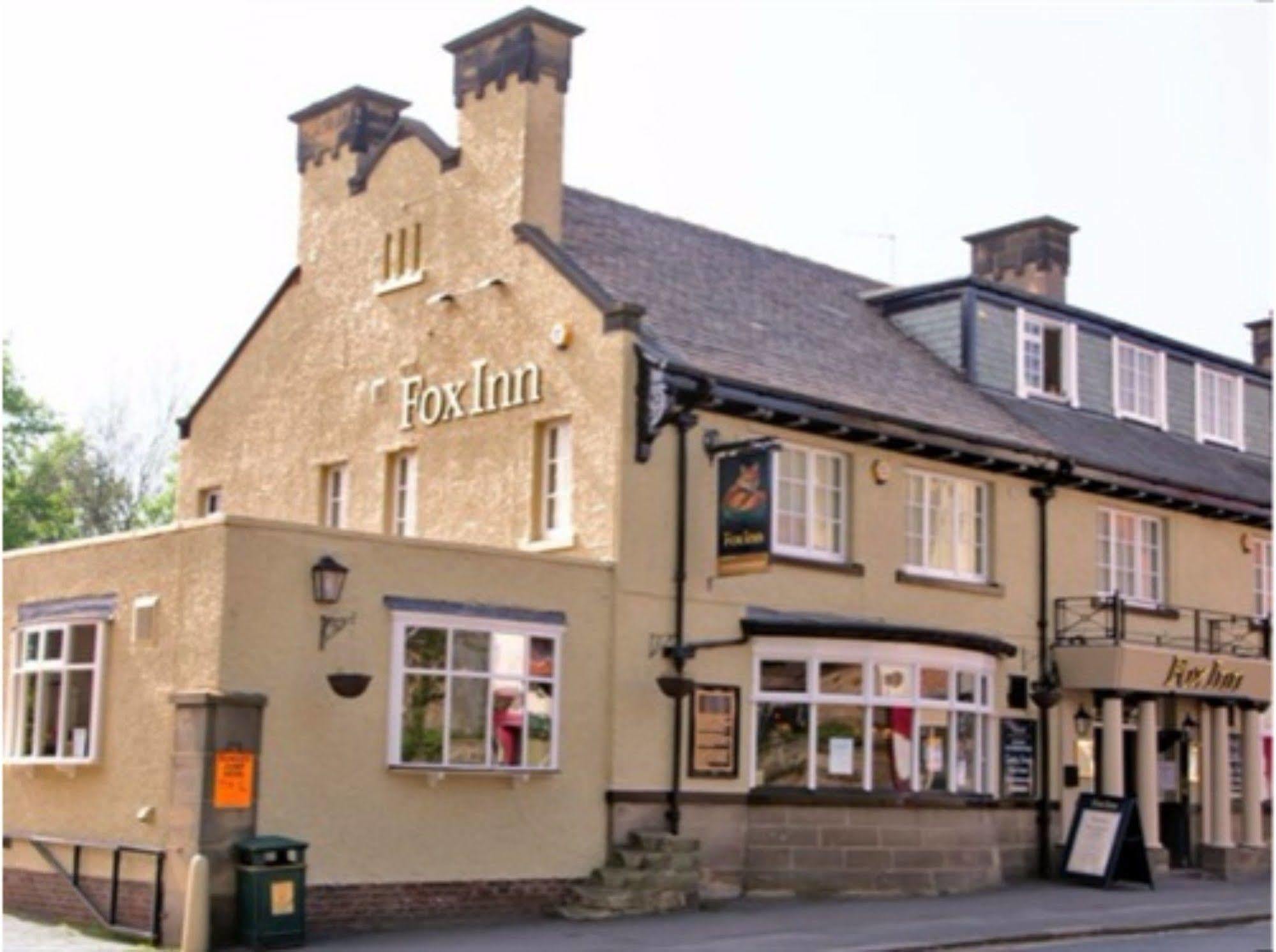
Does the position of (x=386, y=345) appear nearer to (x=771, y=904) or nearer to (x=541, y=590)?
(x=541, y=590)

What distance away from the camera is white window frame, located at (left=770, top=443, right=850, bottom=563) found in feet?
75.6

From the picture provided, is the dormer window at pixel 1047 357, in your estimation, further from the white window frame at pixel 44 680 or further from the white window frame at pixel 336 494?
the white window frame at pixel 44 680

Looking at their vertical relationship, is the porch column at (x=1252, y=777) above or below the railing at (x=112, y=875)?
above

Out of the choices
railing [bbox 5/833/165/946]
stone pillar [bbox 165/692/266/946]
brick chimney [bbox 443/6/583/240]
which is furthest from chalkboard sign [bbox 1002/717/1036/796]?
railing [bbox 5/833/165/946]

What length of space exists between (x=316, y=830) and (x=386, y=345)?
28.6 ft

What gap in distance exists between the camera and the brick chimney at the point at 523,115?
23703 mm

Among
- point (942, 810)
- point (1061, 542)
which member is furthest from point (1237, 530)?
point (942, 810)

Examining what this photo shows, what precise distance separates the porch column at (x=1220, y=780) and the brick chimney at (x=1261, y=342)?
1182cm

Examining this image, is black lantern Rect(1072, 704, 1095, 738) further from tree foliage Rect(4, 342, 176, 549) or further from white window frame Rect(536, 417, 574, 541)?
tree foliage Rect(4, 342, 176, 549)

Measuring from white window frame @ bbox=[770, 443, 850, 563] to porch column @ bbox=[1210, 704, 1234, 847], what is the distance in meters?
8.16

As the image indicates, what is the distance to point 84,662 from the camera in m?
20.1

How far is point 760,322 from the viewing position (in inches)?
1006

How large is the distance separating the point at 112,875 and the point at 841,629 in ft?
28.7

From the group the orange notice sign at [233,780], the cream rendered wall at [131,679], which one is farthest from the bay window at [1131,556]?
the cream rendered wall at [131,679]
